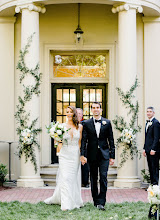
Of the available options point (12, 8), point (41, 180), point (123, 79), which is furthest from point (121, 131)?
point (12, 8)

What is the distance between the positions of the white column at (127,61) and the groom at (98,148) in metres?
3.30

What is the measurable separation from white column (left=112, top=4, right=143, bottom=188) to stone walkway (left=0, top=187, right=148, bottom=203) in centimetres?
55

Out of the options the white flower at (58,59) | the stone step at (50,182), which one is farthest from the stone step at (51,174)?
the white flower at (58,59)

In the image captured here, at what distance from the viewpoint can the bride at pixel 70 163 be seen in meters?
8.45

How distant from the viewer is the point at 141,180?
41.5 ft

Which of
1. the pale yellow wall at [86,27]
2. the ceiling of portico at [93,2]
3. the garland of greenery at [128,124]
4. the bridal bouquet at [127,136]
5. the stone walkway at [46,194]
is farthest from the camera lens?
the pale yellow wall at [86,27]

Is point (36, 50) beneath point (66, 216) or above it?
above

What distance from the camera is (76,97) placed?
45.2 feet

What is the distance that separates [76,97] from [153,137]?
3.96 m

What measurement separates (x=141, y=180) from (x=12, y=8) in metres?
5.79

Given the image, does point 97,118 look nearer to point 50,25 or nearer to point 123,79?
point 123,79

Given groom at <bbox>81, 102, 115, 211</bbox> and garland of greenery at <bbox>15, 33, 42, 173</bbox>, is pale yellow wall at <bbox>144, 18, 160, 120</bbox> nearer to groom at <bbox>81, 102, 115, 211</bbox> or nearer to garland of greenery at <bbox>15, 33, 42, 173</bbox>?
garland of greenery at <bbox>15, 33, 42, 173</bbox>

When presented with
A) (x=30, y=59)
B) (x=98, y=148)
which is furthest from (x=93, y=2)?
(x=98, y=148)

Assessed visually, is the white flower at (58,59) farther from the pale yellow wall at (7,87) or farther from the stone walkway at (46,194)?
the stone walkway at (46,194)
